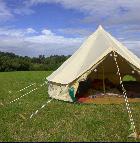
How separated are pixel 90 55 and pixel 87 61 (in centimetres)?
55

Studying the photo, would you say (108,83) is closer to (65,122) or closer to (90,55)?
(90,55)

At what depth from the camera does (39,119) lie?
1296cm

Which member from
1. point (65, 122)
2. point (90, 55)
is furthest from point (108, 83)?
point (65, 122)

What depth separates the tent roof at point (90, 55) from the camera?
664 inches

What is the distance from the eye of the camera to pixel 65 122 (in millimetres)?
12438

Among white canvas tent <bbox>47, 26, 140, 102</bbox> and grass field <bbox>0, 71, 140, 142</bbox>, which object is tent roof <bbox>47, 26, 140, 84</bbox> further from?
grass field <bbox>0, 71, 140, 142</bbox>

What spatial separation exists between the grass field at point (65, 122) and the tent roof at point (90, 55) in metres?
1.51

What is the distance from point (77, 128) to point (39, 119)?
1867 mm

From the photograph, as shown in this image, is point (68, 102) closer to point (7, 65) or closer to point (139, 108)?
point (139, 108)

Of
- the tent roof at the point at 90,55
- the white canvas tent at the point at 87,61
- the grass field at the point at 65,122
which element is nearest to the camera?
the grass field at the point at 65,122

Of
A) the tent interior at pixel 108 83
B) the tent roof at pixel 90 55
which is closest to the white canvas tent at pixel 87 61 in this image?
the tent roof at pixel 90 55

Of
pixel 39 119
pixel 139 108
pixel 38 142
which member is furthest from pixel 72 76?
Answer: pixel 38 142

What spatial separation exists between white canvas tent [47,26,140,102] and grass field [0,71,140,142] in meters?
0.95

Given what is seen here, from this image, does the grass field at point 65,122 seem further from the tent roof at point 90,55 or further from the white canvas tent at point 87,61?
the tent roof at point 90,55
